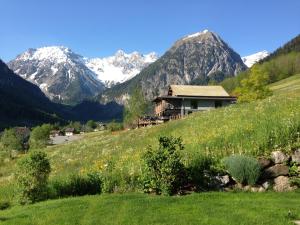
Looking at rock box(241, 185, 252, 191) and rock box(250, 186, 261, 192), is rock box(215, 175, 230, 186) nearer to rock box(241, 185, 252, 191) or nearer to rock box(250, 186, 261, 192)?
rock box(241, 185, 252, 191)

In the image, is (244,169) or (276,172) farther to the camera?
(276,172)

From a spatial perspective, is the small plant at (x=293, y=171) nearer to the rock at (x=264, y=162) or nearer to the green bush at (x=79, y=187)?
the rock at (x=264, y=162)

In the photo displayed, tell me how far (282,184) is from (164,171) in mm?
5407

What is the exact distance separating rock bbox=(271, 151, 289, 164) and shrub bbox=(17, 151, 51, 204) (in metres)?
11.1

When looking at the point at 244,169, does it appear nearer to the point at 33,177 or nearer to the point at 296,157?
the point at 296,157

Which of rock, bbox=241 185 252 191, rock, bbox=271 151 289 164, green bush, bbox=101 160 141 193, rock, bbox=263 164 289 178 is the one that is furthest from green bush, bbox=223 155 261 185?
green bush, bbox=101 160 141 193

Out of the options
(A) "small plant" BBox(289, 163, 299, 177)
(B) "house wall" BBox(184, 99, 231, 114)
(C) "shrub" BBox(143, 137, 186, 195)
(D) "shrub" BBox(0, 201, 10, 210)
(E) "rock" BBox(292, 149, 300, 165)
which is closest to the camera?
(C) "shrub" BBox(143, 137, 186, 195)

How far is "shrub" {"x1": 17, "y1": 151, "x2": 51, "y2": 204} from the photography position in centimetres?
2184

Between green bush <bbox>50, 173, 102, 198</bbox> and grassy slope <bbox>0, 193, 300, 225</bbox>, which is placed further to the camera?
green bush <bbox>50, 173, 102, 198</bbox>

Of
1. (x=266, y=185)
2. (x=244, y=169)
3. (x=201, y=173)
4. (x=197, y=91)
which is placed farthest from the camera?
(x=197, y=91)

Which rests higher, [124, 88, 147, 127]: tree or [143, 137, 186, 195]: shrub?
[124, 88, 147, 127]: tree

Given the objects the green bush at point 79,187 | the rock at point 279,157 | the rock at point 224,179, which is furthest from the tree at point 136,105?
the rock at point 224,179

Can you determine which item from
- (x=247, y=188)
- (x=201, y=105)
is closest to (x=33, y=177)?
(x=247, y=188)

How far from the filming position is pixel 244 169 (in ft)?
67.9
